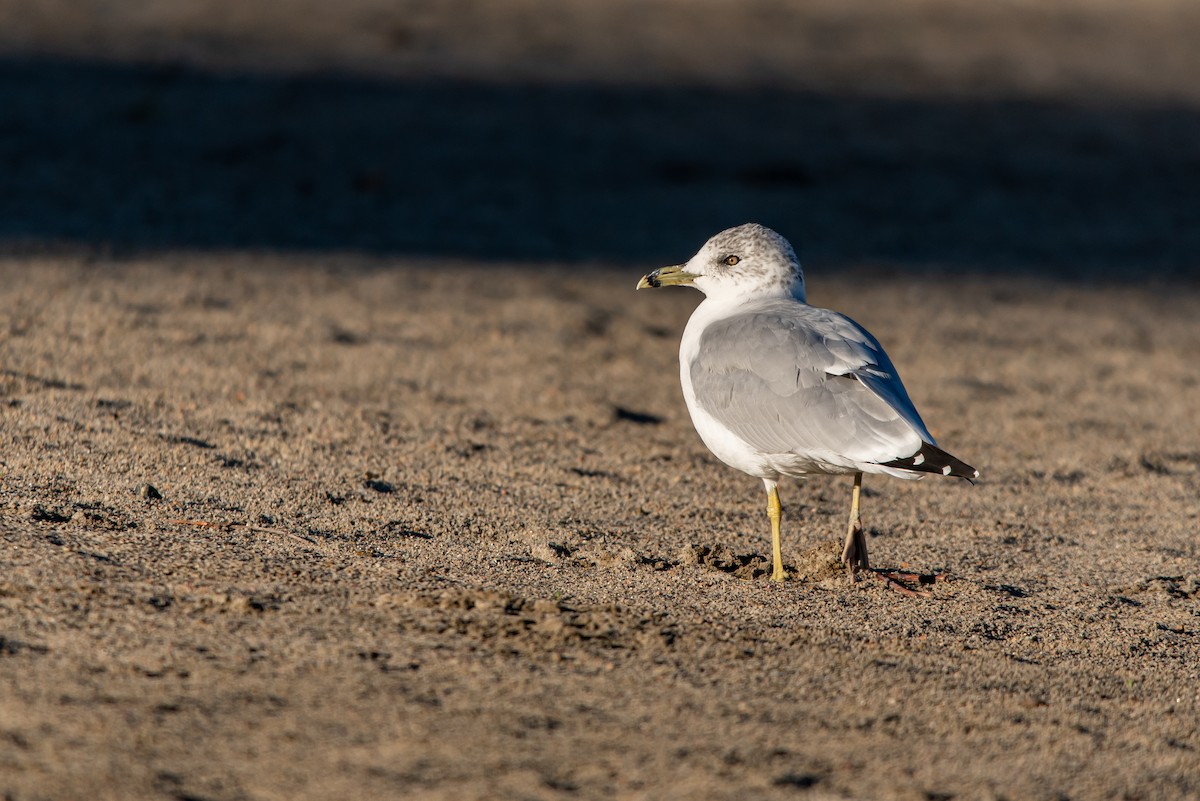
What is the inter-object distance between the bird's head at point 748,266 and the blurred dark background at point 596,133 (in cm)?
469

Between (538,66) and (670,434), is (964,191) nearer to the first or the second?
(538,66)

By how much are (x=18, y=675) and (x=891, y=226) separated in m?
8.76

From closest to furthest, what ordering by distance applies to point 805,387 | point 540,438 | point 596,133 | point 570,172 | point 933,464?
point 933,464, point 805,387, point 540,438, point 570,172, point 596,133

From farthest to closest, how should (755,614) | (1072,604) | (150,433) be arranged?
(150,433) → (1072,604) → (755,614)

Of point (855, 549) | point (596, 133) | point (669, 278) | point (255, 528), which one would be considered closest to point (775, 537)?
point (855, 549)

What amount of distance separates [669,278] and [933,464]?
1.50 meters

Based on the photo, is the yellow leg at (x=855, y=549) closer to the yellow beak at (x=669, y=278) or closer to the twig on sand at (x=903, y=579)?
the twig on sand at (x=903, y=579)

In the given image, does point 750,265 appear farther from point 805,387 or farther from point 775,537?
point 775,537

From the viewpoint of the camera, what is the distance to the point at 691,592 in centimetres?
399

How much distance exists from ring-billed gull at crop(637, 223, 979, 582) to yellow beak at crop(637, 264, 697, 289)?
0.65 feet

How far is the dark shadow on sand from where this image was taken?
972cm

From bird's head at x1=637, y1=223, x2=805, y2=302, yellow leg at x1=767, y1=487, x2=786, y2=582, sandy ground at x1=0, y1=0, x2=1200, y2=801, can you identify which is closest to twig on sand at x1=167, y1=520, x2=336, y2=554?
sandy ground at x1=0, y1=0, x2=1200, y2=801

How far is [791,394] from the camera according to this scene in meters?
4.16

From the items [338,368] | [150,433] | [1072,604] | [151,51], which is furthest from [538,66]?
[1072,604]
